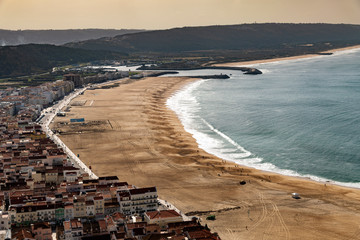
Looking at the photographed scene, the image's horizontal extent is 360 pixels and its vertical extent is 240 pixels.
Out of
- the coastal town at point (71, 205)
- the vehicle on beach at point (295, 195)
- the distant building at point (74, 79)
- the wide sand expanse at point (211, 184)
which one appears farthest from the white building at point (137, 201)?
the distant building at point (74, 79)

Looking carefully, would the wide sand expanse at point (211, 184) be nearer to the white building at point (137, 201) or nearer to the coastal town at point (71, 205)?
the white building at point (137, 201)

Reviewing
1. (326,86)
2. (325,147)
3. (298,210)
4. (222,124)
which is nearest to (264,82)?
(326,86)

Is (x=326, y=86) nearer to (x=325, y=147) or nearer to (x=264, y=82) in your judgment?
(x=264, y=82)

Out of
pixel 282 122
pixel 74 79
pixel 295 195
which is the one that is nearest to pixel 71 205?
pixel 295 195

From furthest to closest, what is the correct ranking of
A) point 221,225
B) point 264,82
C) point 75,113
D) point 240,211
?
point 264,82
point 75,113
point 240,211
point 221,225

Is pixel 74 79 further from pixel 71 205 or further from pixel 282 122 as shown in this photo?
pixel 71 205

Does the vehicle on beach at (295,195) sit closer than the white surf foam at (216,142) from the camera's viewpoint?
Yes

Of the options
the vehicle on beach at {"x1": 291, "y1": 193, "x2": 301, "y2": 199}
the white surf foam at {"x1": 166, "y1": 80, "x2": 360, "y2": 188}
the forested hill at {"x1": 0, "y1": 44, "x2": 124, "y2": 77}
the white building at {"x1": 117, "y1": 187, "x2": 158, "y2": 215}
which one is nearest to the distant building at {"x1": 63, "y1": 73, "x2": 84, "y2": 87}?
the forested hill at {"x1": 0, "y1": 44, "x2": 124, "y2": 77}
